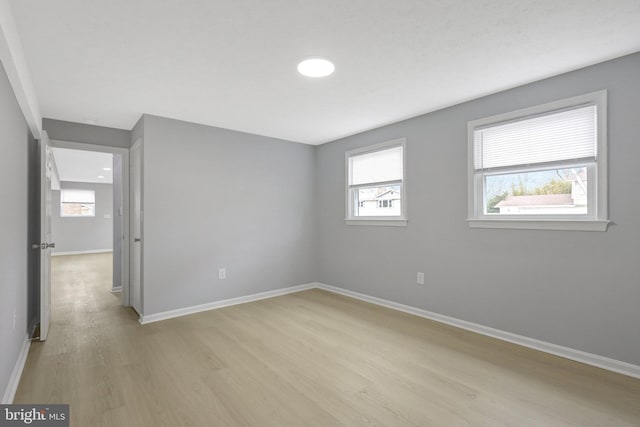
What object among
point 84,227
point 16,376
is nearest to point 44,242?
point 16,376

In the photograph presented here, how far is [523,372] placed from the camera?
240 centimetres

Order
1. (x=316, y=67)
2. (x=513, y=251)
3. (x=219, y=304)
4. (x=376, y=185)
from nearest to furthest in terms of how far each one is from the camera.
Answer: (x=316, y=67)
(x=513, y=251)
(x=219, y=304)
(x=376, y=185)

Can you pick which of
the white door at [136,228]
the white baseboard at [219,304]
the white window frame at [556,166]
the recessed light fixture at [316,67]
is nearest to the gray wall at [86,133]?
the white door at [136,228]

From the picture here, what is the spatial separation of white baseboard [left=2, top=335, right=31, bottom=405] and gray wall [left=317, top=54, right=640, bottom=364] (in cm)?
359

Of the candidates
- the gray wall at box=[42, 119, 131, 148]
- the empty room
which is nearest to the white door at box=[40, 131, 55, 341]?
the empty room

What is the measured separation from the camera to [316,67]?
8.23ft

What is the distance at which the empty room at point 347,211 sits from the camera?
195cm

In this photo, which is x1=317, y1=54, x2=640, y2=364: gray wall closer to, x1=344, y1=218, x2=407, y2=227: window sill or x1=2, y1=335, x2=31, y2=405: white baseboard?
x1=344, y1=218, x2=407, y2=227: window sill

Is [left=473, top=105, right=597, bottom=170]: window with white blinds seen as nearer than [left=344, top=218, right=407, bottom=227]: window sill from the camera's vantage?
Yes

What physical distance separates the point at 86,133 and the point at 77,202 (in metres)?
8.25

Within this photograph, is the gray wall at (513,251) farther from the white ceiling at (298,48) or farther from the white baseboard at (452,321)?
the white ceiling at (298,48)

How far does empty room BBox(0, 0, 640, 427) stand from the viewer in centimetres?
195

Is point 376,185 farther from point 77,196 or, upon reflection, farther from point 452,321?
point 77,196

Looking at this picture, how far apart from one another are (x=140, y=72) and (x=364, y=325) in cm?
324
